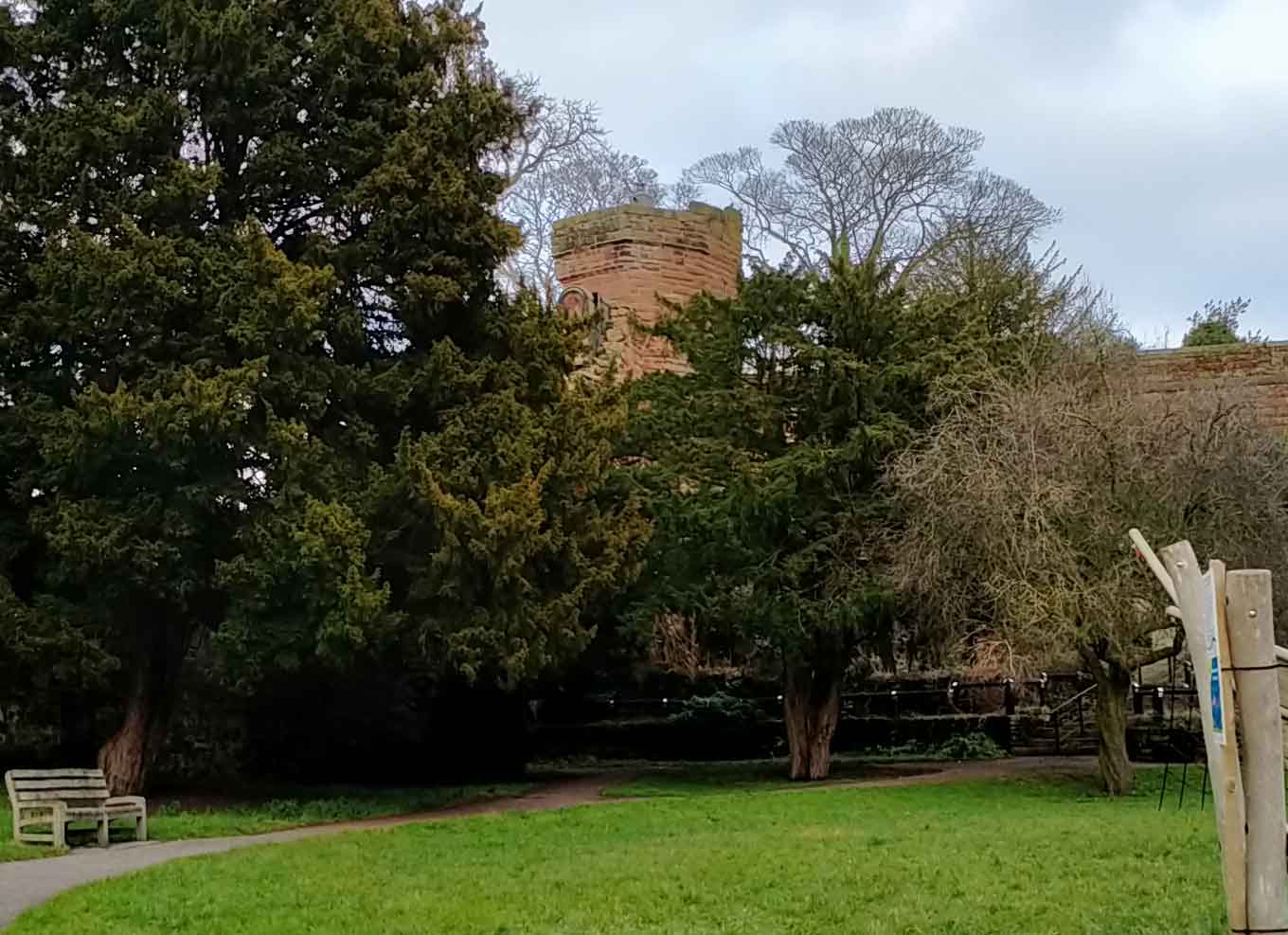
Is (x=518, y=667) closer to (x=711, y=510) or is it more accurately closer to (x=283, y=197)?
(x=711, y=510)

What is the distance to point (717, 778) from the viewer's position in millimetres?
20516

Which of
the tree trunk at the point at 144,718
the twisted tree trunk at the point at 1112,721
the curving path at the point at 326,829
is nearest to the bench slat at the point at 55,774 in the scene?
the curving path at the point at 326,829

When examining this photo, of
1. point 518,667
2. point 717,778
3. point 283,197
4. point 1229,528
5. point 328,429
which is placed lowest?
point 717,778

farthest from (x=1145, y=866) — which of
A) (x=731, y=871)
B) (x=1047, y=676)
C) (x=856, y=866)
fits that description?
(x=1047, y=676)

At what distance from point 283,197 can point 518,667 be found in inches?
258

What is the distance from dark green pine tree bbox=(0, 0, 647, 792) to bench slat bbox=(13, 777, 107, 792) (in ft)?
6.75

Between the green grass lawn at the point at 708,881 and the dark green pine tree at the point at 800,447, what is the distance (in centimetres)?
537

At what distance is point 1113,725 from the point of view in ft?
53.5

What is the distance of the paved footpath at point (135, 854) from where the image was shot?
392 inches

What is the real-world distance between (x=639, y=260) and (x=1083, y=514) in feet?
54.3

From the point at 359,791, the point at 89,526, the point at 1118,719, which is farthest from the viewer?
the point at 359,791

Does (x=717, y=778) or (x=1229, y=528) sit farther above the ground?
(x=1229, y=528)

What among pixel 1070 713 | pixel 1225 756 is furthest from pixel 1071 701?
pixel 1225 756

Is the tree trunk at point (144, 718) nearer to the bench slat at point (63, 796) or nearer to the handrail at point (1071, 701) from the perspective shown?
the bench slat at point (63, 796)
